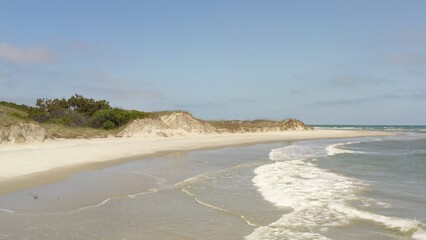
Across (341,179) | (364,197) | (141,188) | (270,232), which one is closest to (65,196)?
(141,188)

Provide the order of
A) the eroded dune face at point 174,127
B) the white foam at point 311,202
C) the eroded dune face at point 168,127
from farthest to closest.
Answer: the eroded dune face at point 174,127, the eroded dune face at point 168,127, the white foam at point 311,202

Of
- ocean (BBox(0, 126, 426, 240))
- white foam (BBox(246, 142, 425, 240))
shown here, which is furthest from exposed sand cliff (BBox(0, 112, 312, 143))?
white foam (BBox(246, 142, 425, 240))

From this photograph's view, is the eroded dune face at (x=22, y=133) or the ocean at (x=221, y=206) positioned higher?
the eroded dune face at (x=22, y=133)

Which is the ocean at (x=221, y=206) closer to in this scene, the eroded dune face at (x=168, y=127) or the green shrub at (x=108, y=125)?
the eroded dune face at (x=168, y=127)

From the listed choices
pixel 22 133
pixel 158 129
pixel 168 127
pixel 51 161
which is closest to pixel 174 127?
pixel 168 127

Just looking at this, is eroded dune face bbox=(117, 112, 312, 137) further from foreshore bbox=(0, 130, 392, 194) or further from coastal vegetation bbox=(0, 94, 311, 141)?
foreshore bbox=(0, 130, 392, 194)

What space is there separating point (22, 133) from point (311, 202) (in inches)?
916

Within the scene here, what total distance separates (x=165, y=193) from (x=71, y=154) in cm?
1278

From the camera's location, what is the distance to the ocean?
7.83 meters

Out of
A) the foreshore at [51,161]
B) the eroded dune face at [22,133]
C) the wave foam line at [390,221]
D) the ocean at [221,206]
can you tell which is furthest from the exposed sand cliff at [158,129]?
the wave foam line at [390,221]

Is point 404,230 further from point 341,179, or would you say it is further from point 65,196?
point 65,196

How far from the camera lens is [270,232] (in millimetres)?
7844

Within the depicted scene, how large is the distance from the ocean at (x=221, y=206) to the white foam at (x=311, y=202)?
0.07ft

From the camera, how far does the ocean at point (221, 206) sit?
7828 millimetres
